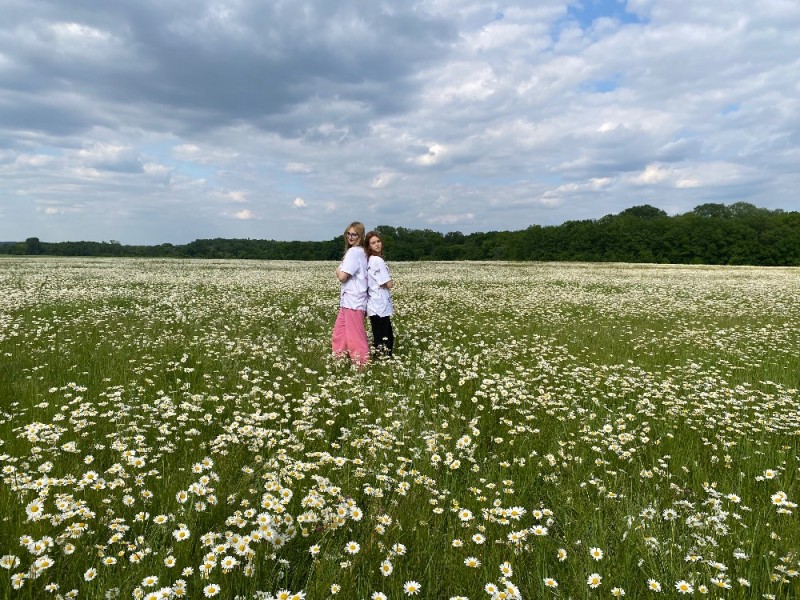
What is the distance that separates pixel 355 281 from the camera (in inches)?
347

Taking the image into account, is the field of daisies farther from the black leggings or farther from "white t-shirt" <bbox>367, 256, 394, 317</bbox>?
"white t-shirt" <bbox>367, 256, 394, 317</bbox>

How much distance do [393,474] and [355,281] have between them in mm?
5179

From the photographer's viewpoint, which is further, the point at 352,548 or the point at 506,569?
the point at 352,548

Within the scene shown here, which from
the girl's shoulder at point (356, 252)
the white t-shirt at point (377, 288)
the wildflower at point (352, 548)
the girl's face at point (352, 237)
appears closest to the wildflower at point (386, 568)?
the wildflower at point (352, 548)

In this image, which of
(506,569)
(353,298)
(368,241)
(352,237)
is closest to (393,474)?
(506,569)

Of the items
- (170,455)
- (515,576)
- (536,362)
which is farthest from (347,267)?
(515,576)

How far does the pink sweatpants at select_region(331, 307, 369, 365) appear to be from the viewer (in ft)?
28.1

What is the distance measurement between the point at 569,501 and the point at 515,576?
43.9 inches

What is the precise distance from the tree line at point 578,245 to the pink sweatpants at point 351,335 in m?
84.4

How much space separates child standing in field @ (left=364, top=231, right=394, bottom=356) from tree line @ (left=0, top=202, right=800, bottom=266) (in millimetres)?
83989

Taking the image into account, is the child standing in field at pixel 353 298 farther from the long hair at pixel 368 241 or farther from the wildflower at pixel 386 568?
the wildflower at pixel 386 568

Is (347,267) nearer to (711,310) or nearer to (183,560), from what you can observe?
(183,560)

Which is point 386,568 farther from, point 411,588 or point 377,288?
point 377,288

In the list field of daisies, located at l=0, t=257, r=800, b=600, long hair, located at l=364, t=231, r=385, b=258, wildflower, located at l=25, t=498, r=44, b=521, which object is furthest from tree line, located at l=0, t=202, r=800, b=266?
wildflower, located at l=25, t=498, r=44, b=521
